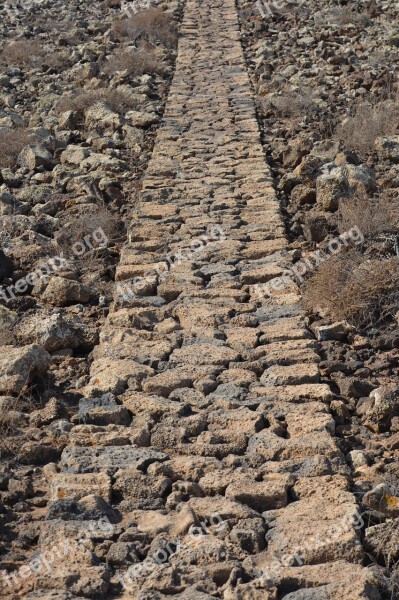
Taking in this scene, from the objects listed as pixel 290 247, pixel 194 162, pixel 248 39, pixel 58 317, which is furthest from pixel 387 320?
pixel 248 39

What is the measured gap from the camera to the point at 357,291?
522cm

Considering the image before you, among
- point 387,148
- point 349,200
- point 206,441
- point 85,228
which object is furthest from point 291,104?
point 206,441

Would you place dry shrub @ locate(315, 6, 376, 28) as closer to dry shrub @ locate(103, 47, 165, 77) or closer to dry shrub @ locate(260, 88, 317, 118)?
dry shrub @ locate(103, 47, 165, 77)

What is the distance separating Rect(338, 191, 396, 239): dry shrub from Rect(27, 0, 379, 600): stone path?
55 cm

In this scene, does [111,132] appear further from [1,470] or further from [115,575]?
[115,575]

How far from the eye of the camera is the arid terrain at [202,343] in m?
3.21

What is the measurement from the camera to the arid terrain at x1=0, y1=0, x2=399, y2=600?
10.5ft

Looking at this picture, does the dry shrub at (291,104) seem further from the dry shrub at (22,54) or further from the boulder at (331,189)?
the dry shrub at (22,54)

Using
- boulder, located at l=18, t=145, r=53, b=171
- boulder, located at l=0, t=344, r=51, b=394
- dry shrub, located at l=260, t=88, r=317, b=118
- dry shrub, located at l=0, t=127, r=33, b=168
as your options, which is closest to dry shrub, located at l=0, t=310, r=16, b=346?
boulder, located at l=0, t=344, r=51, b=394

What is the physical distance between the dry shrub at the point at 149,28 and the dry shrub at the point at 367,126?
5.75 m

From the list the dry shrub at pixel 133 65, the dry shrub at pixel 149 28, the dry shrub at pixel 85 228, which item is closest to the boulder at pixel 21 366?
the dry shrub at pixel 85 228

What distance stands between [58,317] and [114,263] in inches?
53.7

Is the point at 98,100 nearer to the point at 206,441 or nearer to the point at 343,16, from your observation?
the point at 343,16

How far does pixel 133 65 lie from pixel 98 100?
213 cm
